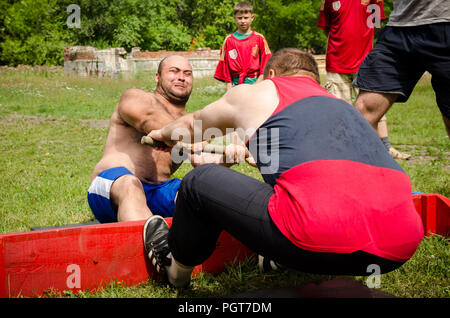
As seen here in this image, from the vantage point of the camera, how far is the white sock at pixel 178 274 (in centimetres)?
229

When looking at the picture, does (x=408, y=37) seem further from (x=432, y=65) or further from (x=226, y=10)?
(x=226, y=10)

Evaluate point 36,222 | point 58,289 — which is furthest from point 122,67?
point 58,289

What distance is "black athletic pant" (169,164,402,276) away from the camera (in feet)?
5.85

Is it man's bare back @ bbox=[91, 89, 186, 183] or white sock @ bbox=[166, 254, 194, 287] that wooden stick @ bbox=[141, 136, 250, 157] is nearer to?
man's bare back @ bbox=[91, 89, 186, 183]

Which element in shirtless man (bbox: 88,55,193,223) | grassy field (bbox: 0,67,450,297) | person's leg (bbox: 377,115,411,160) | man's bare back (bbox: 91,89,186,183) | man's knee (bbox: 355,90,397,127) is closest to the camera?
grassy field (bbox: 0,67,450,297)

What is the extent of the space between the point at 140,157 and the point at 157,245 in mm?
1112

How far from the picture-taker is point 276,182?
191 centimetres

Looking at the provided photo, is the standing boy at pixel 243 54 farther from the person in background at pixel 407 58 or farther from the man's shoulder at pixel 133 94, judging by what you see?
the man's shoulder at pixel 133 94

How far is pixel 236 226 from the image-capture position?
1.92 meters

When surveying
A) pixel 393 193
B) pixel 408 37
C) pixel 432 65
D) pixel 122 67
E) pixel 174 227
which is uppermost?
pixel 122 67

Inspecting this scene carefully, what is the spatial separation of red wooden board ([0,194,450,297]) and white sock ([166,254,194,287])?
20 centimetres

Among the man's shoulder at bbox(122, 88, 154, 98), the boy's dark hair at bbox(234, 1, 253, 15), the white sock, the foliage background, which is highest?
the foliage background

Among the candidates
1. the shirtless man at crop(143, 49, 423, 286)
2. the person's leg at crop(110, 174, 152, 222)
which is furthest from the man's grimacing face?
→ the shirtless man at crop(143, 49, 423, 286)
